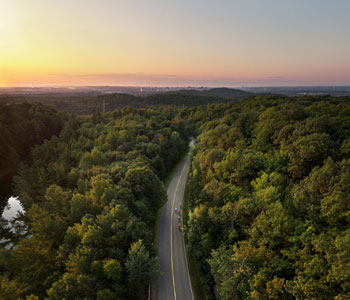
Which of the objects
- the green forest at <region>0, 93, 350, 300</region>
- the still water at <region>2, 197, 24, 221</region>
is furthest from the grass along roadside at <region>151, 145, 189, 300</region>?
the still water at <region>2, 197, 24, 221</region>

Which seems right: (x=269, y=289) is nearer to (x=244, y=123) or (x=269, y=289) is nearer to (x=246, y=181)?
(x=246, y=181)

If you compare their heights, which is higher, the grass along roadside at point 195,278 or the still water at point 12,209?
the grass along roadside at point 195,278

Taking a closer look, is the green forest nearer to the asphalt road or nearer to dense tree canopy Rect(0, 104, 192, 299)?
dense tree canopy Rect(0, 104, 192, 299)

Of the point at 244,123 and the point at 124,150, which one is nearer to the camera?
the point at 244,123

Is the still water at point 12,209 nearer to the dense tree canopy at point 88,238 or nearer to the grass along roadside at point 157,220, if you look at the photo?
the dense tree canopy at point 88,238

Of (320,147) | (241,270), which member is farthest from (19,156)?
(320,147)

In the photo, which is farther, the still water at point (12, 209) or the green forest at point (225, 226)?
the still water at point (12, 209)

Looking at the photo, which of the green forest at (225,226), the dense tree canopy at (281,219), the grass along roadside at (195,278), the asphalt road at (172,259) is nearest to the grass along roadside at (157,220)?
the asphalt road at (172,259)

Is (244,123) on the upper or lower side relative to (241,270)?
upper
